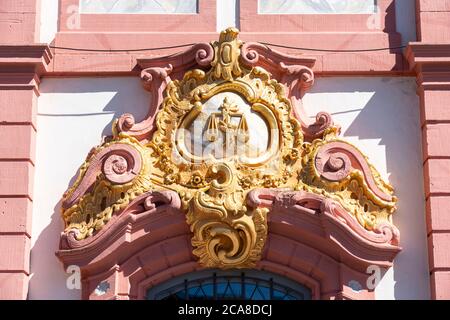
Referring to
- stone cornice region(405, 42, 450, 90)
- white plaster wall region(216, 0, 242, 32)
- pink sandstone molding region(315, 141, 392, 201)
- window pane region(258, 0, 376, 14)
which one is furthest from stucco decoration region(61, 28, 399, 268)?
stone cornice region(405, 42, 450, 90)

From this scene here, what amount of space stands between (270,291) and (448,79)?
9.36ft

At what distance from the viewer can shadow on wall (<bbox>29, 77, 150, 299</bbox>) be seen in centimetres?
1234

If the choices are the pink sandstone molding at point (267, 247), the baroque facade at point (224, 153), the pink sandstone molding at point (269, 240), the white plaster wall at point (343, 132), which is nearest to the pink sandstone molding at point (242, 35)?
the baroque facade at point (224, 153)

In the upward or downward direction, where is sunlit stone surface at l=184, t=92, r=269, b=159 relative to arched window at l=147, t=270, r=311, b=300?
upward

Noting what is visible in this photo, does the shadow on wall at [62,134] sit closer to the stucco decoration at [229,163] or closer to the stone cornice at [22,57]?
the stucco decoration at [229,163]

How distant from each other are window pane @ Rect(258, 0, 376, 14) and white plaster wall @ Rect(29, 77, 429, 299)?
811 mm

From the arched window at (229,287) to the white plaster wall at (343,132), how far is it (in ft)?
2.96

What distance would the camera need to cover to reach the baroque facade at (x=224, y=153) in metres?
12.1

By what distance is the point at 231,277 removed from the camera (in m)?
12.5

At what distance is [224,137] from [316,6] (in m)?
1.86

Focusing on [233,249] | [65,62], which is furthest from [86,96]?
[233,249]

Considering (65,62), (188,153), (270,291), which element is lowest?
(270,291)

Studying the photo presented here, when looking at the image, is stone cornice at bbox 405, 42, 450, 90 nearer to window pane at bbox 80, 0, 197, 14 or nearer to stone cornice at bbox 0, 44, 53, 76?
window pane at bbox 80, 0, 197, 14

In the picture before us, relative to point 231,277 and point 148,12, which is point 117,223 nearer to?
point 231,277
